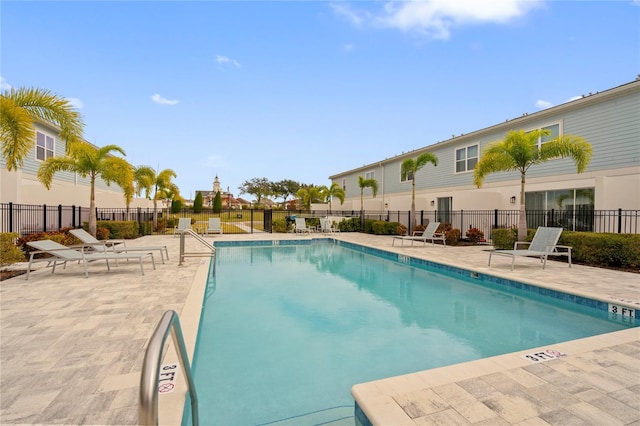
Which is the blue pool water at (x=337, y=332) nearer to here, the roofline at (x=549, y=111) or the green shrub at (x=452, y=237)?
the green shrub at (x=452, y=237)

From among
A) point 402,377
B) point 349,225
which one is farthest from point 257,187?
point 402,377

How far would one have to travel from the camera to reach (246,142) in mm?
30516

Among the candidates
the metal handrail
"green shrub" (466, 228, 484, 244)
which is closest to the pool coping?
the metal handrail

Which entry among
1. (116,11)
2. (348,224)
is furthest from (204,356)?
(348,224)

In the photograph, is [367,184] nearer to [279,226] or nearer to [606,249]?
[279,226]

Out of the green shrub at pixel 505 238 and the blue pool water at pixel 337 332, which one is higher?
the green shrub at pixel 505 238

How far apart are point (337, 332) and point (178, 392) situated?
2564 mm

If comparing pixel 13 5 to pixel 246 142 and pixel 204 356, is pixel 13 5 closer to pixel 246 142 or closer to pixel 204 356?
pixel 204 356

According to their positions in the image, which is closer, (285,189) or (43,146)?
(43,146)

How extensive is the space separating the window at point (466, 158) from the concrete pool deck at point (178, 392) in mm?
13255

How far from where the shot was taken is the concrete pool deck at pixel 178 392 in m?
2.14

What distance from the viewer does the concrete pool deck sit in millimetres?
2141

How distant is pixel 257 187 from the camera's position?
64.8 metres

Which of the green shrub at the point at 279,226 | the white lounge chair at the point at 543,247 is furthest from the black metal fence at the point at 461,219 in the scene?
the white lounge chair at the point at 543,247
